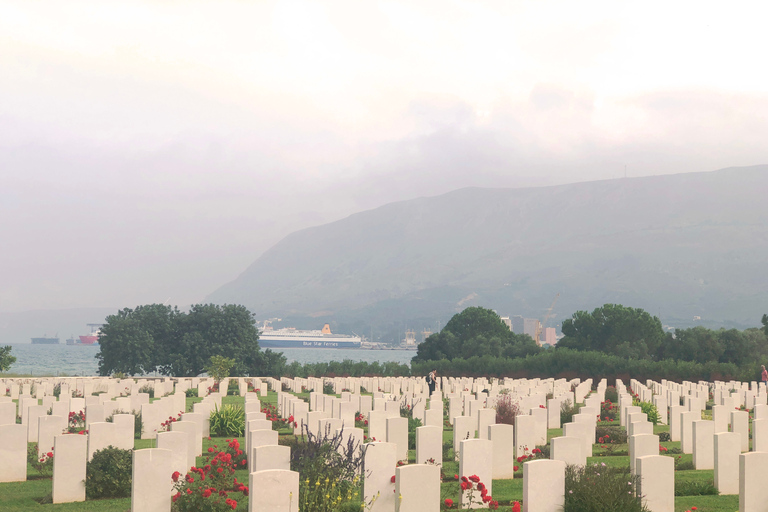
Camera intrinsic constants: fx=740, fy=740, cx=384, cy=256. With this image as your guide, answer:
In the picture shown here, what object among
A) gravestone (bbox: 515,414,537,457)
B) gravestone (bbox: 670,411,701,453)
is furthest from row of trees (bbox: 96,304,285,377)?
gravestone (bbox: 670,411,701,453)

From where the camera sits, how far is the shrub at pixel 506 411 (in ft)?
68.3

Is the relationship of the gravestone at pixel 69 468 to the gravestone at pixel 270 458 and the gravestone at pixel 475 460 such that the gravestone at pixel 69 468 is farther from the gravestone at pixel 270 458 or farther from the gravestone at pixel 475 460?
the gravestone at pixel 475 460

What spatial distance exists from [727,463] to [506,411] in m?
9.51

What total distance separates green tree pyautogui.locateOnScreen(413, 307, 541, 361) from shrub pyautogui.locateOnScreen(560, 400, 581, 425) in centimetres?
3746

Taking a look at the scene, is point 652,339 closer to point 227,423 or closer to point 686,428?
point 686,428

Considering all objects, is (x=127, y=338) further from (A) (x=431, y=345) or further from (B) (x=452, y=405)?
(B) (x=452, y=405)

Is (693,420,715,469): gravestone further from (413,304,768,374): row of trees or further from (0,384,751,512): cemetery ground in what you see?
(413,304,768,374): row of trees

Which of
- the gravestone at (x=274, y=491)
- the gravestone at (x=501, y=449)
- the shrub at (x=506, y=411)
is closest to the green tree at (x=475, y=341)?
the shrub at (x=506, y=411)

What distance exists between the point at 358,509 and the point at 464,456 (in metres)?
1.69

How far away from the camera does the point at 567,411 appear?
24656 millimetres

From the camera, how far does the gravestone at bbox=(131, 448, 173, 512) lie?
959cm

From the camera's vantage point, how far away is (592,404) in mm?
22859

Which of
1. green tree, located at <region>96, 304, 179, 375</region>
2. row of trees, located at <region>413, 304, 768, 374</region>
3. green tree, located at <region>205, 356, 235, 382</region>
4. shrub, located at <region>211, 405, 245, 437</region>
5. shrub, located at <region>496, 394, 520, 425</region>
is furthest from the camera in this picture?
green tree, located at <region>96, 304, 179, 375</region>

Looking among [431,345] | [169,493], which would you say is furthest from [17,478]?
[431,345]
